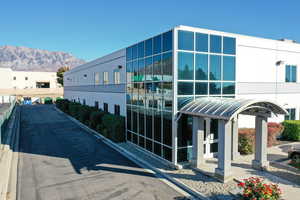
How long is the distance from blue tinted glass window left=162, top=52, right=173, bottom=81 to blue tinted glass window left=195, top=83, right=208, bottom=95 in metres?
1.66

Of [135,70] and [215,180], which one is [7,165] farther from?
[215,180]

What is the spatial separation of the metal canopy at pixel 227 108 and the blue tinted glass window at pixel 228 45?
3.53 meters

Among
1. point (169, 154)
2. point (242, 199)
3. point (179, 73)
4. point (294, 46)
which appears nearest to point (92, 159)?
point (169, 154)

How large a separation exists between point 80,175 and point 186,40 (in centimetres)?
893

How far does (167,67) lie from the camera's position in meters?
11.8

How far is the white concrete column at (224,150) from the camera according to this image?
9555 mm

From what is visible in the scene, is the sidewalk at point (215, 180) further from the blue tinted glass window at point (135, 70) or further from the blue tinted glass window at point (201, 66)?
the blue tinted glass window at point (135, 70)

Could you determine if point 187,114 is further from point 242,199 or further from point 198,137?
point 242,199

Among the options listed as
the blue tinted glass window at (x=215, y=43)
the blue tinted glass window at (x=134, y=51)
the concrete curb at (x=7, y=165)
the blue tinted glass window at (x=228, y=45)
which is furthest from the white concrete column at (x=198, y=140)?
the concrete curb at (x=7, y=165)

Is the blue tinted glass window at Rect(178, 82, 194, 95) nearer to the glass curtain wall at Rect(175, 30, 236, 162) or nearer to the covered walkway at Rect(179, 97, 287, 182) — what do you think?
the glass curtain wall at Rect(175, 30, 236, 162)

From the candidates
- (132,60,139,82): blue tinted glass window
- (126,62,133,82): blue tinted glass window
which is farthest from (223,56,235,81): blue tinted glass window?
(126,62,133,82): blue tinted glass window

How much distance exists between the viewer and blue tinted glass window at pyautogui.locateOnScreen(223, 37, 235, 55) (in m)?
12.9

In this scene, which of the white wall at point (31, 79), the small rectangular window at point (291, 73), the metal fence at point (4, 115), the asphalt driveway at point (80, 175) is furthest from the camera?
the white wall at point (31, 79)

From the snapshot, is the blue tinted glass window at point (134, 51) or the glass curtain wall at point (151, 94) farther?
the blue tinted glass window at point (134, 51)
